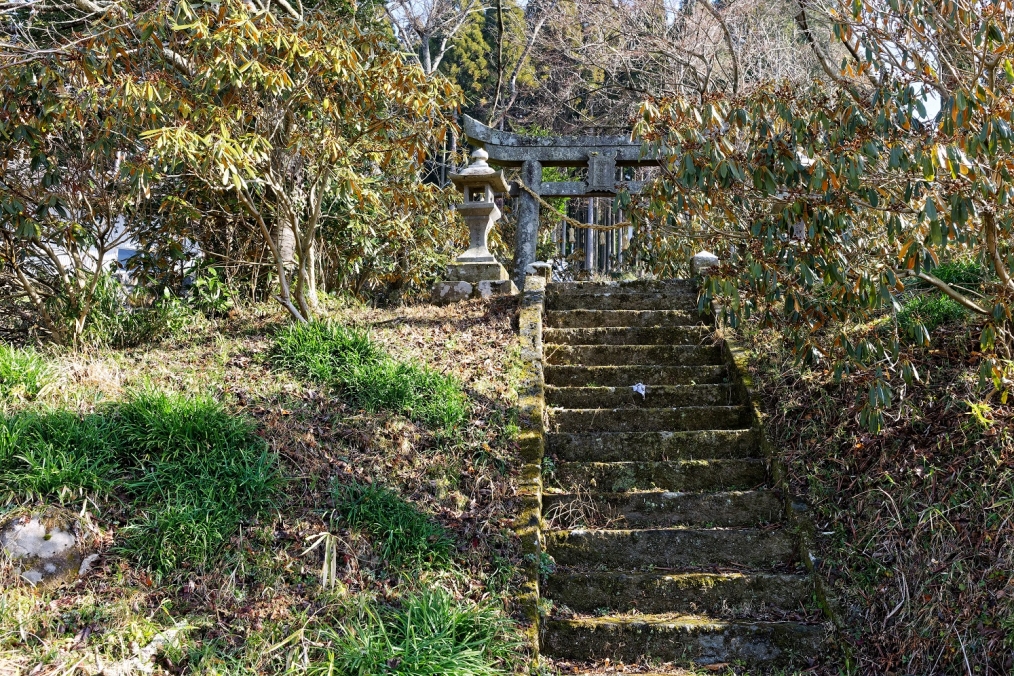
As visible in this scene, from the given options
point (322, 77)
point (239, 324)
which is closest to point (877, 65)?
point (322, 77)

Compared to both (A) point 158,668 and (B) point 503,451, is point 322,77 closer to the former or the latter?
(B) point 503,451

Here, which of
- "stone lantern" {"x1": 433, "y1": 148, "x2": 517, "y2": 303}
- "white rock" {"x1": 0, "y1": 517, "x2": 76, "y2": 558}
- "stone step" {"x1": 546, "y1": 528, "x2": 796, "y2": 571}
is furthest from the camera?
"stone lantern" {"x1": 433, "y1": 148, "x2": 517, "y2": 303}

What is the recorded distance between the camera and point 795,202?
4.68 meters

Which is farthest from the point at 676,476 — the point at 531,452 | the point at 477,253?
the point at 477,253

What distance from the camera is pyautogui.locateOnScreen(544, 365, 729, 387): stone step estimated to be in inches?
266

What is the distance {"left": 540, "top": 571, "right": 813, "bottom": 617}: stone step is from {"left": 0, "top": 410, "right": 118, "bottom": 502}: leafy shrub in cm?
263

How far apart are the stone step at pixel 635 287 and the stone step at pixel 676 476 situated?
2.96m

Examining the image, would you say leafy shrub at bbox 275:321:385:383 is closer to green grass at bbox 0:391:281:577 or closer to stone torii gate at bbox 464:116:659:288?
green grass at bbox 0:391:281:577

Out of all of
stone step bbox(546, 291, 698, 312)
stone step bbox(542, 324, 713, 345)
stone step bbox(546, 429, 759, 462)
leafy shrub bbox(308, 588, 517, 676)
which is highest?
stone step bbox(546, 291, 698, 312)

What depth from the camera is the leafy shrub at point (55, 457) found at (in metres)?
4.31

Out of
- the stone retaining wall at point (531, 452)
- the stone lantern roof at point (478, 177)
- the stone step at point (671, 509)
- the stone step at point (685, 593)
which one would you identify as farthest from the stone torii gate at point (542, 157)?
the stone step at point (685, 593)

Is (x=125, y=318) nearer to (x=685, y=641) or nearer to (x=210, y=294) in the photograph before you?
(x=210, y=294)

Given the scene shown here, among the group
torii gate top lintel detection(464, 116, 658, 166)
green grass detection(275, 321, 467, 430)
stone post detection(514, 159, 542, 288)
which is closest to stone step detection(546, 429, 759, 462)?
green grass detection(275, 321, 467, 430)

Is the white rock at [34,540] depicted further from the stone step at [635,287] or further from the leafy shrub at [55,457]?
the stone step at [635,287]
